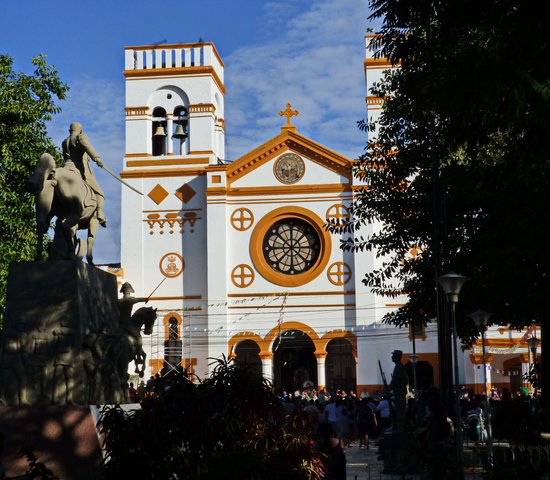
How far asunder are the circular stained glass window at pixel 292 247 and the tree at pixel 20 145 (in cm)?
1770

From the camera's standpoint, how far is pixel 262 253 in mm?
41438

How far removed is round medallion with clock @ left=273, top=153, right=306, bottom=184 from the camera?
41.7m

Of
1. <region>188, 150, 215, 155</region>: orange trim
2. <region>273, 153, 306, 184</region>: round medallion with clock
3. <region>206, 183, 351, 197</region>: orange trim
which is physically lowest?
<region>206, 183, 351, 197</region>: orange trim

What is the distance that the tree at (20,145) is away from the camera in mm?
23391

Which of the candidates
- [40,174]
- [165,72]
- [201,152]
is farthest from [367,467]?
[165,72]

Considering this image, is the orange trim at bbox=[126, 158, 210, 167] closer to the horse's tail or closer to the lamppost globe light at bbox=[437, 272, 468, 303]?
the lamppost globe light at bbox=[437, 272, 468, 303]

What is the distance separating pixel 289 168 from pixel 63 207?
29.8m

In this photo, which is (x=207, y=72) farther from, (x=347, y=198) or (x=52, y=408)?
(x=52, y=408)

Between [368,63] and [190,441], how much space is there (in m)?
36.1

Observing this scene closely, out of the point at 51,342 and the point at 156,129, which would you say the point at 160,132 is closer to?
the point at 156,129

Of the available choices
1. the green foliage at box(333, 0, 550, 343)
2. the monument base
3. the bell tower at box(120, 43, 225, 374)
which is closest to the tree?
the green foliage at box(333, 0, 550, 343)

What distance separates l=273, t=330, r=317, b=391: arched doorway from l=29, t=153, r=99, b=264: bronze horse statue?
29.2 meters

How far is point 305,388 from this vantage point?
39.7 metres

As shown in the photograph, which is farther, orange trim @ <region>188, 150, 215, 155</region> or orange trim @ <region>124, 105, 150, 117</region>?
orange trim @ <region>124, 105, 150, 117</region>
